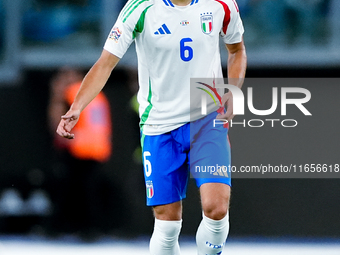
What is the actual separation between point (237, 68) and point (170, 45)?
464mm

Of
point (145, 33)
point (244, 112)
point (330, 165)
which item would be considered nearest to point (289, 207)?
point (330, 165)

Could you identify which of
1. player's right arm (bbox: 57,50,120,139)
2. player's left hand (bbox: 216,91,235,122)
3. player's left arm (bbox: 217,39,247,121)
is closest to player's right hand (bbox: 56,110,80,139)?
player's right arm (bbox: 57,50,120,139)

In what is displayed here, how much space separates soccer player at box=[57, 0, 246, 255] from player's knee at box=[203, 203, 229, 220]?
0.18 feet

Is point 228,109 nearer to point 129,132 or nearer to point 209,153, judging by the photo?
point 209,153

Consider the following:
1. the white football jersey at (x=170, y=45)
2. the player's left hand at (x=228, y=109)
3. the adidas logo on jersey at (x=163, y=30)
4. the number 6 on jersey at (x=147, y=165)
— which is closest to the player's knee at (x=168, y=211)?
the number 6 on jersey at (x=147, y=165)

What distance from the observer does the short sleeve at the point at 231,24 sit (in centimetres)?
304

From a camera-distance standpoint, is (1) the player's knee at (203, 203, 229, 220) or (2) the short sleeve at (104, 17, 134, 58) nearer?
(1) the player's knee at (203, 203, 229, 220)

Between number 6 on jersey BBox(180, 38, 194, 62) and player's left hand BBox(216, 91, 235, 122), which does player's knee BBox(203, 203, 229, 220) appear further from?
number 6 on jersey BBox(180, 38, 194, 62)

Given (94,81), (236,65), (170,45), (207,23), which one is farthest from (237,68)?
(94,81)

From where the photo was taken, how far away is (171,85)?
2.96 meters

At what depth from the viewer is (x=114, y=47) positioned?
2.92m

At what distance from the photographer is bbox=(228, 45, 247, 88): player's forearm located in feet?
10.3

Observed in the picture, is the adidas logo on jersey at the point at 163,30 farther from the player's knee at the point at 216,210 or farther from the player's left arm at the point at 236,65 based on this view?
the player's knee at the point at 216,210

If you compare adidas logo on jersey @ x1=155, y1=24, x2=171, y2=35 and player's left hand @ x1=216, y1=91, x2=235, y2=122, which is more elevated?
adidas logo on jersey @ x1=155, y1=24, x2=171, y2=35
